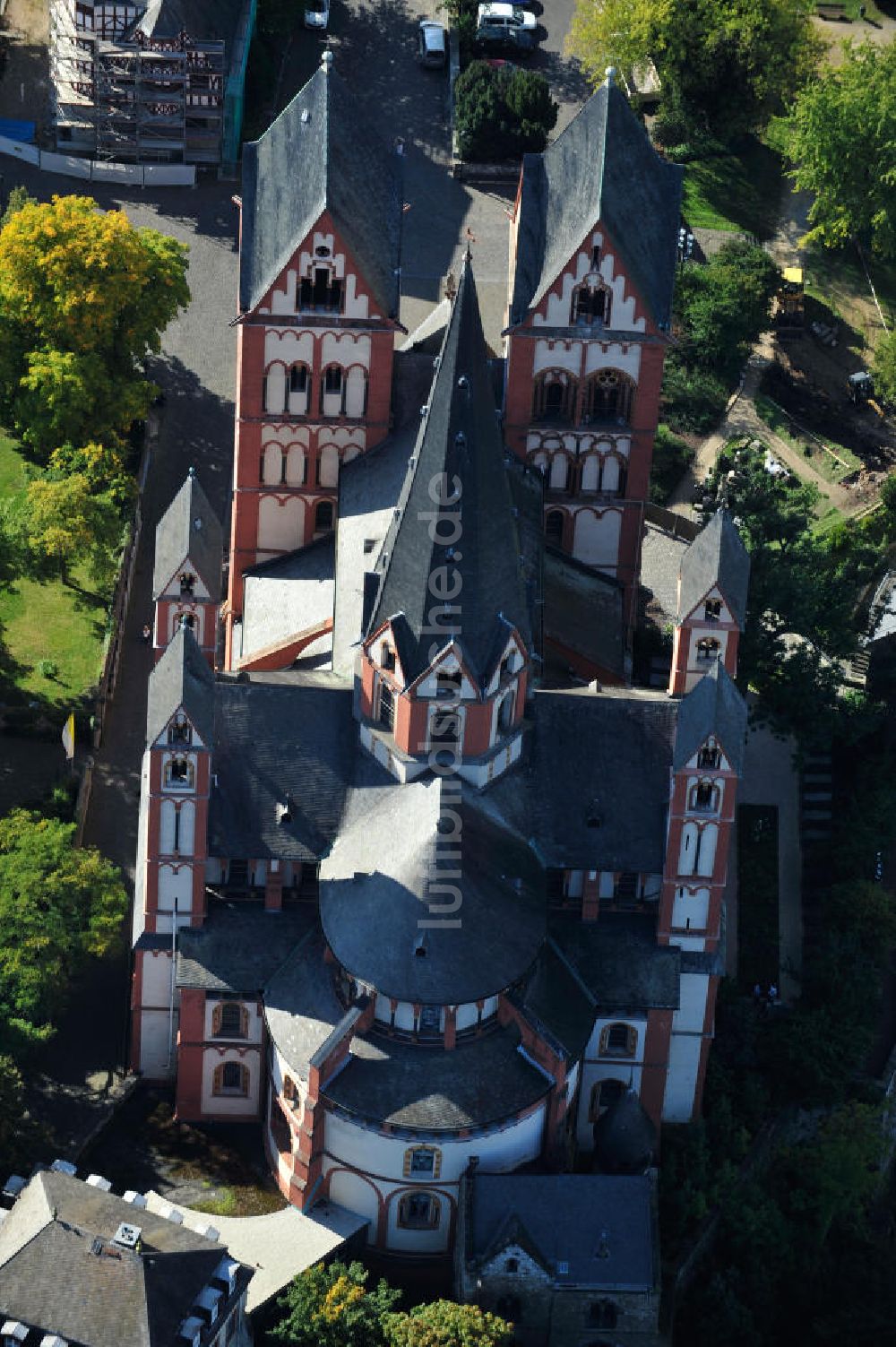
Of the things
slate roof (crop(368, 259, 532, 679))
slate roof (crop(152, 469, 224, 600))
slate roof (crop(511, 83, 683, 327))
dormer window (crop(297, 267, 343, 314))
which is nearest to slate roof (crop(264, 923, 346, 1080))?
slate roof (crop(368, 259, 532, 679))

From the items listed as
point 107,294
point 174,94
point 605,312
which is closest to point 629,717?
point 605,312

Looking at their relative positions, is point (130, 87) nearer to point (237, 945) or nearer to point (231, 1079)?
point (237, 945)

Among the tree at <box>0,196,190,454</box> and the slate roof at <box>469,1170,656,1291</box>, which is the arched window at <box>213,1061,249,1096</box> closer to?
the slate roof at <box>469,1170,656,1291</box>

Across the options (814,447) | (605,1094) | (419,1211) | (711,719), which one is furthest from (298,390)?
(419,1211)

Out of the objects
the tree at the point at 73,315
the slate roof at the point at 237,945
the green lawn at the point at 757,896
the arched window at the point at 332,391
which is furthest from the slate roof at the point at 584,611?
the tree at the point at 73,315

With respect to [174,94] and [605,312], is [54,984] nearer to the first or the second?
[605,312]
